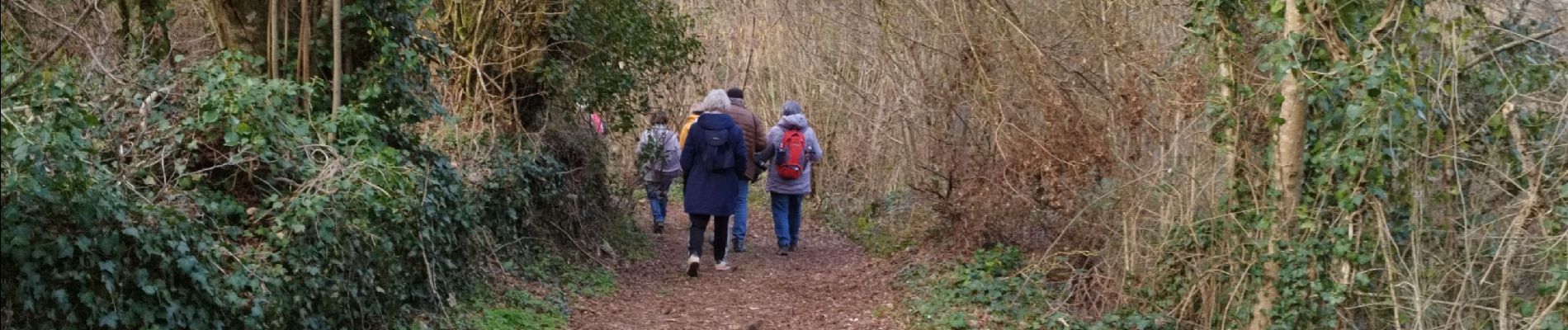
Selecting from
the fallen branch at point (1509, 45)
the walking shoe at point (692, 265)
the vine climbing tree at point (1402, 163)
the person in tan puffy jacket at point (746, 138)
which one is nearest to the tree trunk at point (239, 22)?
the walking shoe at point (692, 265)

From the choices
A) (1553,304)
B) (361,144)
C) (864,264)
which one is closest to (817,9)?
(864,264)

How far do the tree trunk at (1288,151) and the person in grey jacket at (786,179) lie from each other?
5470mm

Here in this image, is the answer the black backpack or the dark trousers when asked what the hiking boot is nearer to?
the dark trousers

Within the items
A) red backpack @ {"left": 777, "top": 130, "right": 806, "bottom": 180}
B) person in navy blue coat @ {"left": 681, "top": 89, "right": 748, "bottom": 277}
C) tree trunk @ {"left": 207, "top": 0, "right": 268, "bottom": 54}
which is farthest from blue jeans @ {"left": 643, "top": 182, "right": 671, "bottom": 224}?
tree trunk @ {"left": 207, "top": 0, "right": 268, "bottom": 54}

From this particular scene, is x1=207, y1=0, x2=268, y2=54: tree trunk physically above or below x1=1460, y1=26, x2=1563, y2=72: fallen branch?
below

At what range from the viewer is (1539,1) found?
6484 mm

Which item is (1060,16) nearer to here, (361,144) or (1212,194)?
(1212,194)

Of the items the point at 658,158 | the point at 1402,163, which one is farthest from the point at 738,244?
the point at 1402,163

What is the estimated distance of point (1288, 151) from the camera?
6738 mm

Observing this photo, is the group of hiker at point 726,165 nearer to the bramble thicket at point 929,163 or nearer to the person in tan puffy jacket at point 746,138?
the person in tan puffy jacket at point 746,138

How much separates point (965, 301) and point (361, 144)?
4186mm

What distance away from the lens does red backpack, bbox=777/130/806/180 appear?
11.8m

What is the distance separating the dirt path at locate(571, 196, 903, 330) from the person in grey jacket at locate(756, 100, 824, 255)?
0.95 feet

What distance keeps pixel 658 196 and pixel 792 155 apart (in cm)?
191
